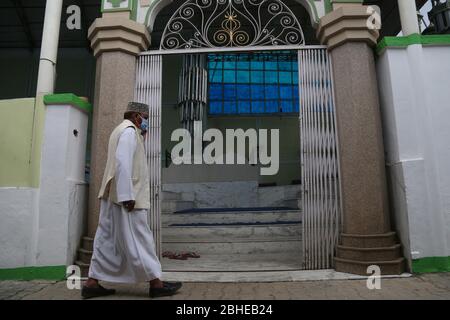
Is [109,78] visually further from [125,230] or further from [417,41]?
[417,41]

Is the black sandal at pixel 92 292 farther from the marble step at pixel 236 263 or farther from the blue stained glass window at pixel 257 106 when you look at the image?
the blue stained glass window at pixel 257 106

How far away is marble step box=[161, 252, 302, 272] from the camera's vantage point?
13.2 ft

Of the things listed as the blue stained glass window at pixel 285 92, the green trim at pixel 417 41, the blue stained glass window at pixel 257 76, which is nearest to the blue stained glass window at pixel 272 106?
the blue stained glass window at pixel 285 92

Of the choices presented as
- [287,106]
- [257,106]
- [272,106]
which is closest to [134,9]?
[257,106]

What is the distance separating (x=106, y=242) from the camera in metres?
2.98

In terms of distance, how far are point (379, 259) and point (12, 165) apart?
165 inches

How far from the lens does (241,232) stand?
524 centimetres

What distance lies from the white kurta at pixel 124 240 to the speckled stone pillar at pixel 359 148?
2.17 meters

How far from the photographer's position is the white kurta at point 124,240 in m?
2.84

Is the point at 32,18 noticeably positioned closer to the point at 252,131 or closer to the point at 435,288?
the point at 252,131

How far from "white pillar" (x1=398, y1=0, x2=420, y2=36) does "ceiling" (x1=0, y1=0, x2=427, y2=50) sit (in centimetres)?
338

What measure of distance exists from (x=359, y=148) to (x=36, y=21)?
8732 mm

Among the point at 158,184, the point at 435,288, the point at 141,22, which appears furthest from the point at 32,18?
the point at 435,288

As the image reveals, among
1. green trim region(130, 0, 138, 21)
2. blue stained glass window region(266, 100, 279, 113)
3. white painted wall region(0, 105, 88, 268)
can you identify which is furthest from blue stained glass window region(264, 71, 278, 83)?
white painted wall region(0, 105, 88, 268)
